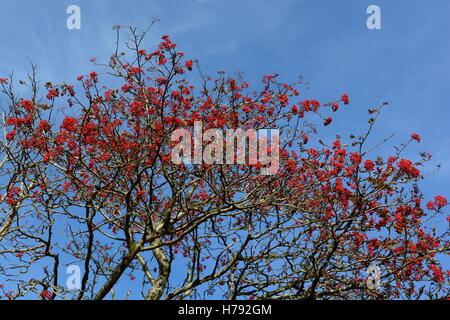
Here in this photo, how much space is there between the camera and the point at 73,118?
9.23 m

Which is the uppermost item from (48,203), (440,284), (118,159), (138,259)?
(118,159)

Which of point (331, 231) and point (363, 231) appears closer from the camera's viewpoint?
point (331, 231)

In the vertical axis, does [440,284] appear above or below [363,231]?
below

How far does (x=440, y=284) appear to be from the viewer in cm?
919

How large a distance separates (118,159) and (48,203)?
1516mm

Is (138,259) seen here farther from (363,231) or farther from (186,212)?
(363,231)
